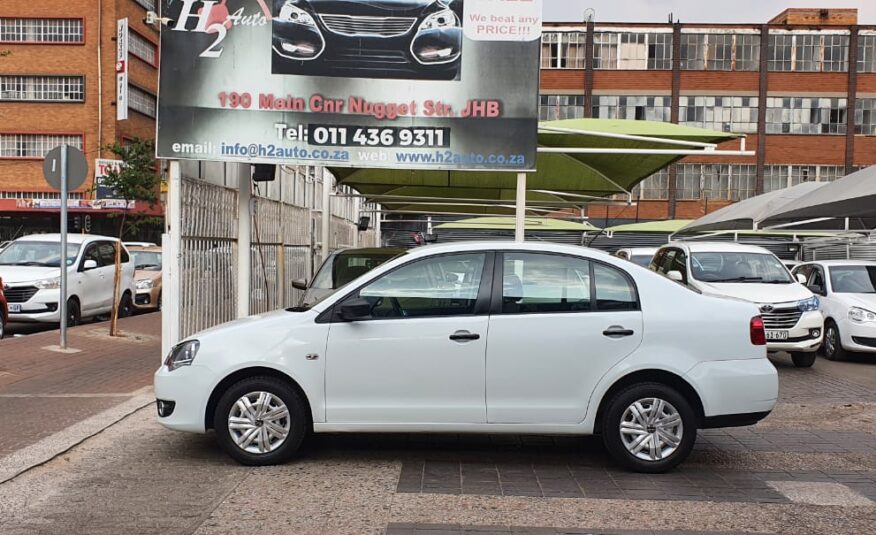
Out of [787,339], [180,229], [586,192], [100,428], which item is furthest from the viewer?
[586,192]

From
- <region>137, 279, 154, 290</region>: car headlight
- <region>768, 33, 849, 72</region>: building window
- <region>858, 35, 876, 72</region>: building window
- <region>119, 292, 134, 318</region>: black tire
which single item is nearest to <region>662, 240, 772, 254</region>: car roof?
<region>119, 292, 134, 318</region>: black tire

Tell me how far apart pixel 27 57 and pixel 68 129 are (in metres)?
4.08

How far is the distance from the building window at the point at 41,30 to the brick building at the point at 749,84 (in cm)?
2680

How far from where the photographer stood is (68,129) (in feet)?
134

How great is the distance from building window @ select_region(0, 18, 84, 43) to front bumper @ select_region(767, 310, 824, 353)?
39.1 metres

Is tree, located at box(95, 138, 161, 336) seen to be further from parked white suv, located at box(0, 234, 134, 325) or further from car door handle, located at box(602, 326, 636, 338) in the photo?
car door handle, located at box(602, 326, 636, 338)

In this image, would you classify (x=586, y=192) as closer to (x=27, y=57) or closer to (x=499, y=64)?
(x=499, y=64)

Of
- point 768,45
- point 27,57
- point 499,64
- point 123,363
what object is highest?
point 768,45

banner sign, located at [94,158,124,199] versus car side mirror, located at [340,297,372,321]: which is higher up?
banner sign, located at [94,158,124,199]

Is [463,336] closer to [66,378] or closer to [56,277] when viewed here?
[66,378]

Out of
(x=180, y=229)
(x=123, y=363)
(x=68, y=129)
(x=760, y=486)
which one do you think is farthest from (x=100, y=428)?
(x=68, y=129)

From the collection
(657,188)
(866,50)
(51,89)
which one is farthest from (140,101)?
(866,50)

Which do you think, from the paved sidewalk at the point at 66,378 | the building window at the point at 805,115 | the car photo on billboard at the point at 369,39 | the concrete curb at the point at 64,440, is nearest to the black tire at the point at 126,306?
the paved sidewalk at the point at 66,378

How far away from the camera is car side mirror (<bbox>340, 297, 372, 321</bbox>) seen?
223 inches
